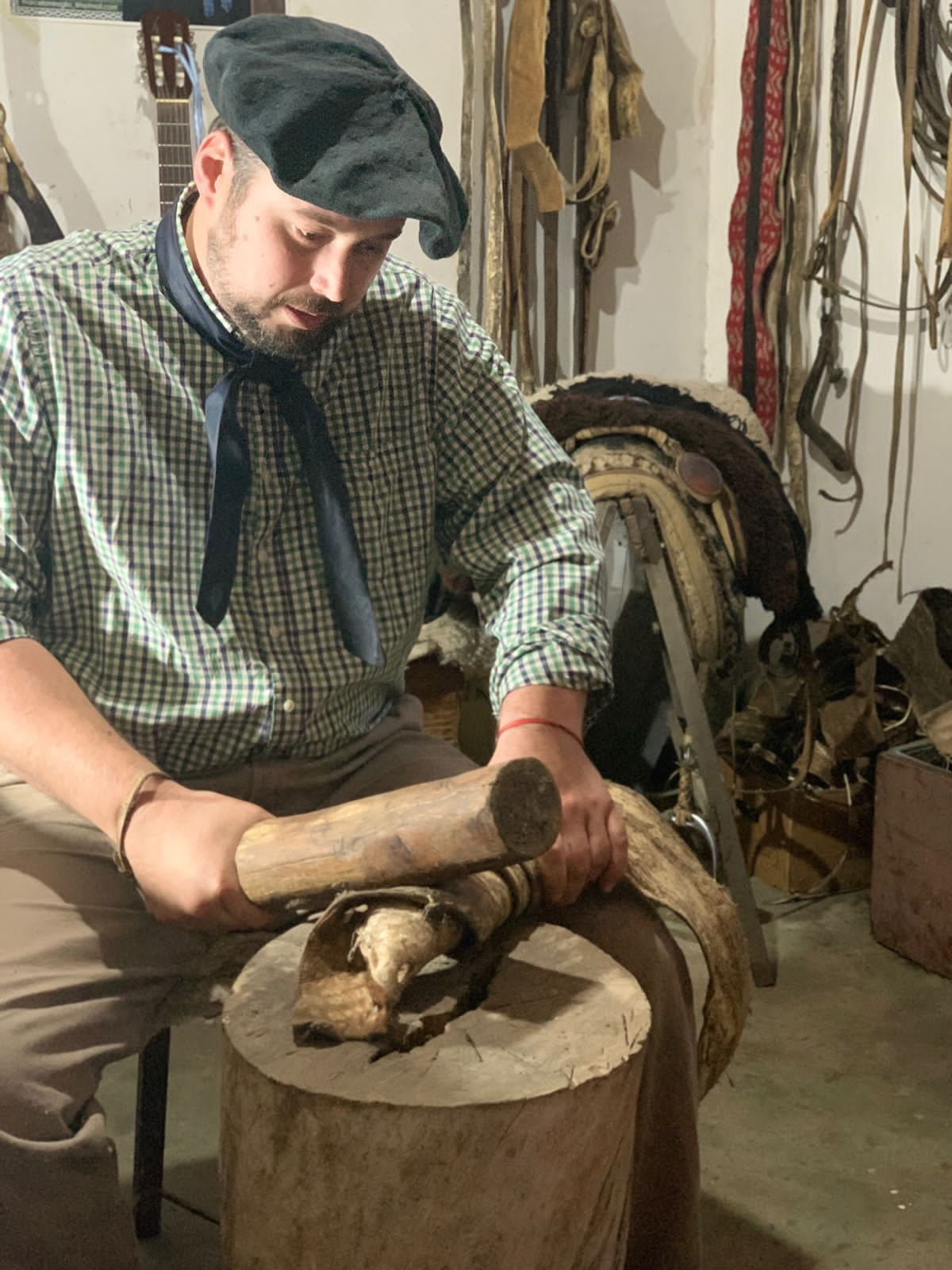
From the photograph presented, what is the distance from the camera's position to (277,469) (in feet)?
5.15

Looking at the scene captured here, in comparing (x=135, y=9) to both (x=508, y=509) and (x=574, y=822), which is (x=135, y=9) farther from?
(x=574, y=822)

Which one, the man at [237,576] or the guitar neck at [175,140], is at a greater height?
the guitar neck at [175,140]

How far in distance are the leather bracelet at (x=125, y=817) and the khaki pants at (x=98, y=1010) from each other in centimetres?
12

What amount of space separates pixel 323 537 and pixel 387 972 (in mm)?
594

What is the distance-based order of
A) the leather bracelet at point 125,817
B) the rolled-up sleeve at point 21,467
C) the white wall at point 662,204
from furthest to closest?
the white wall at point 662,204
the rolled-up sleeve at point 21,467
the leather bracelet at point 125,817

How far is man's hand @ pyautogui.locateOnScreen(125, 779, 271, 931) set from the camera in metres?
1.23

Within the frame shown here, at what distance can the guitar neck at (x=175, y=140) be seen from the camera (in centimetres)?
290

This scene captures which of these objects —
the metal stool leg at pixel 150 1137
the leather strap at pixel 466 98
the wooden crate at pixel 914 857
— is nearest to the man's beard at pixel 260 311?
the metal stool leg at pixel 150 1137

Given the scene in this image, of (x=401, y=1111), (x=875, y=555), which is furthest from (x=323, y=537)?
(x=875, y=555)

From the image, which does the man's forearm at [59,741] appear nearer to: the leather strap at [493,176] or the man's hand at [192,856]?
the man's hand at [192,856]

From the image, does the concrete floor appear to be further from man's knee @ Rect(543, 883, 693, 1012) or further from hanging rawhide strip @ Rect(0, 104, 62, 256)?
hanging rawhide strip @ Rect(0, 104, 62, 256)

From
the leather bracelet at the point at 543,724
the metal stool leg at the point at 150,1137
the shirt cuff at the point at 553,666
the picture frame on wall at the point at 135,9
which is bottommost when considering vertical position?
the metal stool leg at the point at 150,1137

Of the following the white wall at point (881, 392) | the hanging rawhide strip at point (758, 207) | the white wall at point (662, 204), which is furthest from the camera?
the white wall at point (662, 204)

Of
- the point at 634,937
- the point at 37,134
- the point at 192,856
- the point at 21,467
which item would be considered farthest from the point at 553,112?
the point at 192,856
